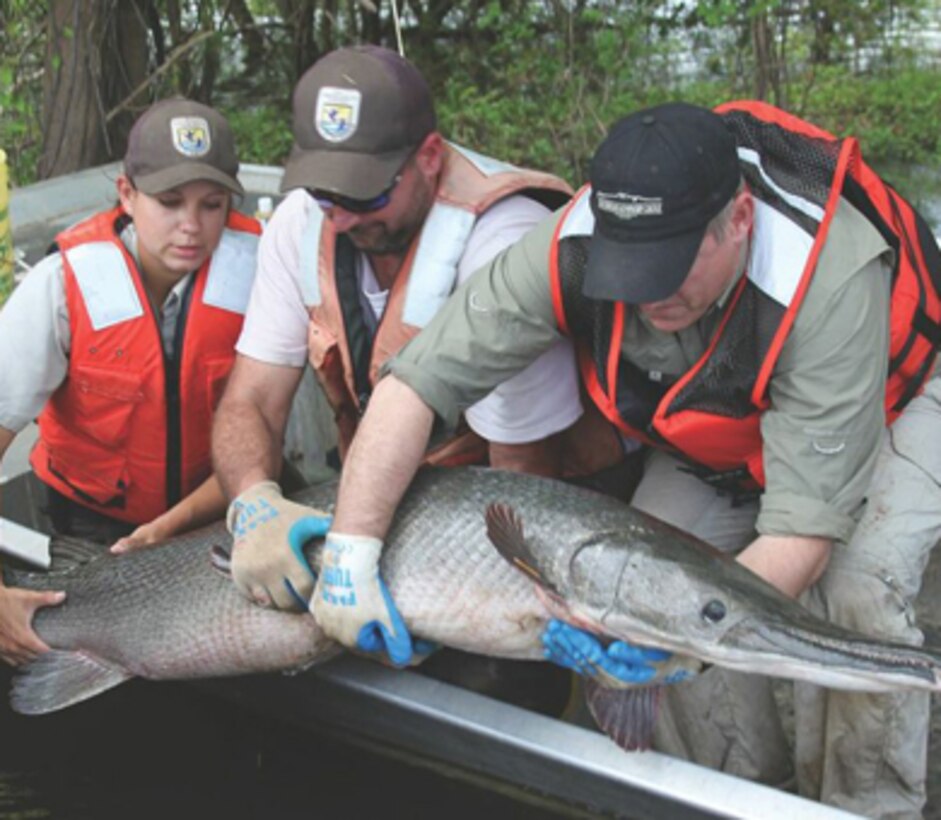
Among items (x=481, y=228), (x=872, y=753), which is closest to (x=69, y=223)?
(x=481, y=228)

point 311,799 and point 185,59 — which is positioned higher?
point 185,59

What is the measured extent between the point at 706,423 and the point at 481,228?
88 cm

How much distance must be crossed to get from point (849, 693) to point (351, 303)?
5.50 ft

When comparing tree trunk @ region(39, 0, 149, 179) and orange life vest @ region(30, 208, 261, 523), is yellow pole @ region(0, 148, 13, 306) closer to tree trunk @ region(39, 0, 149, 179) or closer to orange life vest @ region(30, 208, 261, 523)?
orange life vest @ region(30, 208, 261, 523)

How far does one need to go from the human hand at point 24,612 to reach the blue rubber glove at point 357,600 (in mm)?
928

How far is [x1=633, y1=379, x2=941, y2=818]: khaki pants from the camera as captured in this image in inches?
137

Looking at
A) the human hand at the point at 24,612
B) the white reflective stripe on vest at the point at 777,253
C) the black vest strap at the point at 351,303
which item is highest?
the white reflective stripe on vest at the point at 777,253

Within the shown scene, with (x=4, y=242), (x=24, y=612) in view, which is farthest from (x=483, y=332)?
(x=4, y=242)

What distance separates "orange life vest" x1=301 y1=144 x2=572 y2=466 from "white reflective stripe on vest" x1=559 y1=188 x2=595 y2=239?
521 millimetres

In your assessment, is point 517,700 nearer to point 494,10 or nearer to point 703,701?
point 703,701

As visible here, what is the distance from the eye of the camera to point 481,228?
383 centimetres

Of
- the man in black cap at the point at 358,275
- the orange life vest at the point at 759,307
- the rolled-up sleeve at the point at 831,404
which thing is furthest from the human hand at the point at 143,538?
the rolled-up sleeve at the point at 831,404

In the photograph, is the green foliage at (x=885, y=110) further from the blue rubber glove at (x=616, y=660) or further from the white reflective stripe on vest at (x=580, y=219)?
the blue rubber glove at (x=616, y=660)

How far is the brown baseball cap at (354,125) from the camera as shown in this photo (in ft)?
11.9
